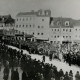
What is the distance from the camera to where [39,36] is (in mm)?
2930

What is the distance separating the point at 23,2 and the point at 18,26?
0.23m

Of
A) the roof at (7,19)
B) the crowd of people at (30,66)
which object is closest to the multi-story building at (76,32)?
the crowd of people at (30,66)

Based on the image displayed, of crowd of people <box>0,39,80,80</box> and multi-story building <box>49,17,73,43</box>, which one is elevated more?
multi-story building <box>49,17,73,43</box>

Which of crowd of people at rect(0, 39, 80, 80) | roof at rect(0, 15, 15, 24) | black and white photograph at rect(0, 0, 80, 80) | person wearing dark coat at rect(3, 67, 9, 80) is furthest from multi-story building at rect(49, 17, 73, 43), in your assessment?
person wearing dark coat at rect(3, 67, 9, 80)

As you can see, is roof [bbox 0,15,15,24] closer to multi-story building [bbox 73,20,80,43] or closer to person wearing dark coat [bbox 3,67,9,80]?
person wearing dark coat [bbox 3,67,9,80]

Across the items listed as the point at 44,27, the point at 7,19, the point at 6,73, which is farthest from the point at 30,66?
the point at 7,19

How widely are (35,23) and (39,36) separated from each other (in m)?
0.12

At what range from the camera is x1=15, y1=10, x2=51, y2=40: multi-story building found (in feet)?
9.49

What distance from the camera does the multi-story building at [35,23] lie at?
9.49 ft

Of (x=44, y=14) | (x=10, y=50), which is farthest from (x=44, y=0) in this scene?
(x=10, y=50)

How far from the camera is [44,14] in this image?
9.58ft

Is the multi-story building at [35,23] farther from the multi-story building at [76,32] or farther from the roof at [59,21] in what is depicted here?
the multi-story building at [76,32]

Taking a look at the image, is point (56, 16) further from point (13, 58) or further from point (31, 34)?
point (13, 58)

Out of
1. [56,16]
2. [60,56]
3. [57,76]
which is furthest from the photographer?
[60,56]
